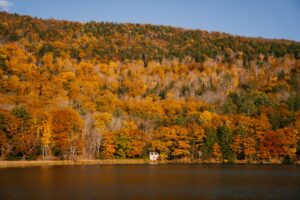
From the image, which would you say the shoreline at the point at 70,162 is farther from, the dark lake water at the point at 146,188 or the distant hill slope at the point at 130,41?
the distant hill slope at the point at 130,41

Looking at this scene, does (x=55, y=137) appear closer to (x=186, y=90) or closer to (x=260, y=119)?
(x=260, y=119)

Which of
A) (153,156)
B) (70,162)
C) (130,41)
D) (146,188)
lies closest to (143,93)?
(130,41)

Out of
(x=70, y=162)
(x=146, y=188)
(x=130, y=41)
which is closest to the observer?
(x=146, y=188)

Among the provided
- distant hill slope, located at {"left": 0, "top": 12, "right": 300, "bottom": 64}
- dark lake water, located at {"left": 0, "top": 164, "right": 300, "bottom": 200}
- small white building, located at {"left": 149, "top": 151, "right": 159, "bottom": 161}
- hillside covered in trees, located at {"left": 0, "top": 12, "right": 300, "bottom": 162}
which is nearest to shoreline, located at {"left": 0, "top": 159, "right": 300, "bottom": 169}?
small white building, located at {"left": 149, "top": 151, "right": 159, "bottom": 161}

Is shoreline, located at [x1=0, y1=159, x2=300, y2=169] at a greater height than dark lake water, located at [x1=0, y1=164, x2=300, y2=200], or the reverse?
dark lake water, located at [x1=0, y1=164, x2=300, y2=200]

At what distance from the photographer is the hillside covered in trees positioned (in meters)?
64.8

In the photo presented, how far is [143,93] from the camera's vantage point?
122 m

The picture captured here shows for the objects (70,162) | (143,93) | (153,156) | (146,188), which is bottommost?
(153,156)

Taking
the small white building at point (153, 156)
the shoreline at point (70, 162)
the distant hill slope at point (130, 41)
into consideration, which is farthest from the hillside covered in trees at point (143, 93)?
the shoreline at point (70, 162)

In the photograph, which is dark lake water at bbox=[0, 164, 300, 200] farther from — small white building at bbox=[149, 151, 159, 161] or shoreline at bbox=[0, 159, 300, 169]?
small white building at bbox=[149, 151, 159, 161]

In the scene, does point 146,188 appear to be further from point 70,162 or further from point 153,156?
point 153,156

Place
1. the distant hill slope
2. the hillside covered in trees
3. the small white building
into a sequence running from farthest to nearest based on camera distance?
the distant hill slope
the small white building
the hillside covered in trees

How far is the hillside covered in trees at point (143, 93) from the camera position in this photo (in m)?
64.8

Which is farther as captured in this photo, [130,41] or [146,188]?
[130,41]
